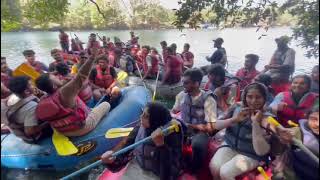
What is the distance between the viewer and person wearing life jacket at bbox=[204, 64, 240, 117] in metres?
4.74

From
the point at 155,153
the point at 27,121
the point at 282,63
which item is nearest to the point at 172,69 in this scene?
the point at 282,63

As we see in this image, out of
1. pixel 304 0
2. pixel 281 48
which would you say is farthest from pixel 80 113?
pixel 281 48

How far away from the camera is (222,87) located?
479 centimetres

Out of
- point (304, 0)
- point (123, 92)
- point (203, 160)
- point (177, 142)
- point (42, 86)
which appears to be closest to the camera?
point (304, 0)

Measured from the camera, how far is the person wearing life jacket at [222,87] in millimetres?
4738

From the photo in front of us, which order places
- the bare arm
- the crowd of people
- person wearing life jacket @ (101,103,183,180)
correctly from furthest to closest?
1. the bare arm
2. person wearing life jacket @ (101,103,183,180)
3. the crowd of people

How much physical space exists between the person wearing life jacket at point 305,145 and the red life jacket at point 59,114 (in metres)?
2.98

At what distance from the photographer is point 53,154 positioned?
16.6 feet

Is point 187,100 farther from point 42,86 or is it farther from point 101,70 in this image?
point 101,70

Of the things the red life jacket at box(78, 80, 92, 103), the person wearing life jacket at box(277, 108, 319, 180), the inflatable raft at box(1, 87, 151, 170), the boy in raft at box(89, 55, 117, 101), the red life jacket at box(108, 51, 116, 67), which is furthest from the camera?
the red life jacket at box(108, 51, 116, 67)

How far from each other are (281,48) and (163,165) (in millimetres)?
4793

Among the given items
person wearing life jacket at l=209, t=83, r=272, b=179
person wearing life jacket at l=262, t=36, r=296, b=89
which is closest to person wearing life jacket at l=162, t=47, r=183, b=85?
person wearing life jacket at l=262, t=36, r=296, b=89

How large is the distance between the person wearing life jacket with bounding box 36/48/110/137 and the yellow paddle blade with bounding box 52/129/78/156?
8 centimetres

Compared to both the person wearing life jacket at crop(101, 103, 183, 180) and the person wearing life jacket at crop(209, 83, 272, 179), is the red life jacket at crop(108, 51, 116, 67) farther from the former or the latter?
the person wearing life jacket at crop(209, 83, 272, 179)
